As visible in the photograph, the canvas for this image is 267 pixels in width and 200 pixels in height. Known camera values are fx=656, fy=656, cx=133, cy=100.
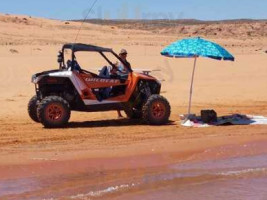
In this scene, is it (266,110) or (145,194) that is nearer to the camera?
(145,194)

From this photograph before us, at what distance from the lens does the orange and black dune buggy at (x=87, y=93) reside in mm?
11930

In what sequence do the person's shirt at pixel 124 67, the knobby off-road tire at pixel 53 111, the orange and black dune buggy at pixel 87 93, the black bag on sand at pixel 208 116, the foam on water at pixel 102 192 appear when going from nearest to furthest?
the foam on water at pixel 102 192
the knobby off-road tire at pixel 53 111
the orange and black dune buggy at pixel 87 93
the person's shirt at pixel 124 67
the black bag on sand at pixel 208 116

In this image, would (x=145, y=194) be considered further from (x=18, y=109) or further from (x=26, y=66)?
(x=26, y=66)

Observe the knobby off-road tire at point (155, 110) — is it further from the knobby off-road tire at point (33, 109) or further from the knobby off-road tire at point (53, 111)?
the knobby off-road tire at point (33, 109)

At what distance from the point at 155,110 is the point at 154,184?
459 cm

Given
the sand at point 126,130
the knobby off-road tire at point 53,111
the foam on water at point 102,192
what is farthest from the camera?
the knobby off-road tire at point 53,111

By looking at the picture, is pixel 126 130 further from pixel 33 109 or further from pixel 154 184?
pixel 154 184

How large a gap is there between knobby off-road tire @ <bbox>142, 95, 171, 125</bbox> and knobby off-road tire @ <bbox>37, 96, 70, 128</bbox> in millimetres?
1571

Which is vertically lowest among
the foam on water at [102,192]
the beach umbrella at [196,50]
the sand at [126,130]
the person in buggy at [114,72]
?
the foam on water at [102,192]

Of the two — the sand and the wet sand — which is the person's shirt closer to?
the sand

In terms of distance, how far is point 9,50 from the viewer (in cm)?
3048

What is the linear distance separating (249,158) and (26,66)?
1535 centimetres

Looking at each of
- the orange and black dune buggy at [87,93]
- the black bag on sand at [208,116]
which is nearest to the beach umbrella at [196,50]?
the orange and black dune buggy at [87,93]

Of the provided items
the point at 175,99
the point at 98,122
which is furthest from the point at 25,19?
the point at 98,122
